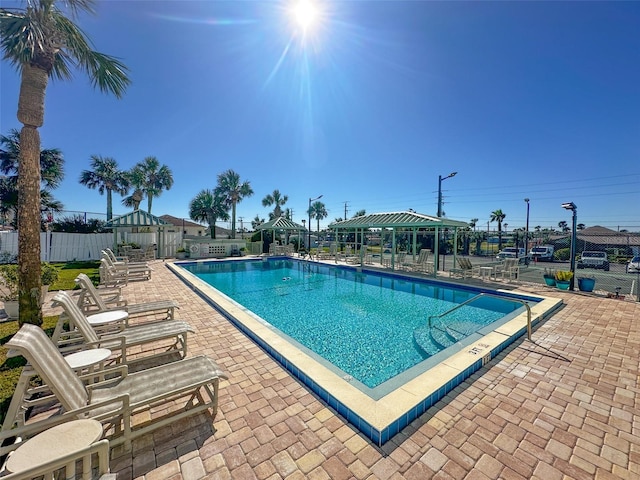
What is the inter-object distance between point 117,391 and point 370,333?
4.52 metres

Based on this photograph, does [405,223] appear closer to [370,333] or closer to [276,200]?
[370,333]

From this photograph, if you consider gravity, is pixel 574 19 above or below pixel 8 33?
above

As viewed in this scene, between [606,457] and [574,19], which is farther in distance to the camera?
[574,19]

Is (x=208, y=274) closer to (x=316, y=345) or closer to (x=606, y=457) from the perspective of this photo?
(x=316, y=345)

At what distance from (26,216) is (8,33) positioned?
116 inches

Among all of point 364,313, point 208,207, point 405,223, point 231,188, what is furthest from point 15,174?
point 405,223

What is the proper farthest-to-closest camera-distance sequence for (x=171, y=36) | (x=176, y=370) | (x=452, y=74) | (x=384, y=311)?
1. (x=452, y=74)
2. (x=171, y=36)
3. (x=384, y=311)
4. (x=176, y=370)

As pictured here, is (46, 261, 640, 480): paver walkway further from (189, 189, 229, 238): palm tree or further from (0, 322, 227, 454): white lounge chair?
(189, 189, 229, 238): palm tree

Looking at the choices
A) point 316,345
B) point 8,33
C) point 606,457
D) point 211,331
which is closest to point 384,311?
point 316,345

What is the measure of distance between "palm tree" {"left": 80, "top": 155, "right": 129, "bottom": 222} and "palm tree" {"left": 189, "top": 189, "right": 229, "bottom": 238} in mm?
6104

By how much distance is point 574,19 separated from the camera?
7.62m

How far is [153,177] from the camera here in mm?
25594

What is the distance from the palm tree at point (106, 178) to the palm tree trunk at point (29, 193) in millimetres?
21813

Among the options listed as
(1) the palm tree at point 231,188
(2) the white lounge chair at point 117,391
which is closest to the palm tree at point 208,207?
(1) the palm tree at point 231,188
